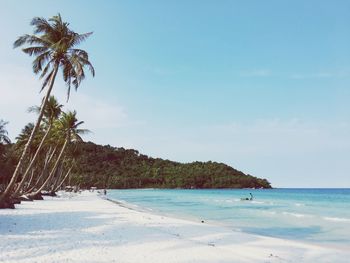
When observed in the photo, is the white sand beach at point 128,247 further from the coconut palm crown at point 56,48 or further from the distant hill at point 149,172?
the distant hill at point 149,172

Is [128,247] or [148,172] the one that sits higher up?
[148,172]

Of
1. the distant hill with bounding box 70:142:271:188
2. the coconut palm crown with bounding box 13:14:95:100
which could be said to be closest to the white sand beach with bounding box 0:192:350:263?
the coconut palm crown with bounding box 13:14:95:100

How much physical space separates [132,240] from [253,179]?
17320cm

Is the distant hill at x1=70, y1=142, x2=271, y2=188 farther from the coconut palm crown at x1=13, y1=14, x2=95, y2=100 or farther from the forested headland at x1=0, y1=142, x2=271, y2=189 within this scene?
the coconut palm crown at x1=13, y1=14, x2=95, y2=100

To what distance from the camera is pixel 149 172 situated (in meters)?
180

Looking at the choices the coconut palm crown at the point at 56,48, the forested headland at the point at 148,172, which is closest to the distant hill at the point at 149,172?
the forested headland at the point at 148,172

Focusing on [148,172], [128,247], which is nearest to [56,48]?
[128,247]

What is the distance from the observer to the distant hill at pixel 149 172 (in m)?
160

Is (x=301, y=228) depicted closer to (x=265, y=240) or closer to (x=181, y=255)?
(x=265, y=240)

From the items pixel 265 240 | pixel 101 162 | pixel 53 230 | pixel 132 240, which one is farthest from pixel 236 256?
pixel 101 162

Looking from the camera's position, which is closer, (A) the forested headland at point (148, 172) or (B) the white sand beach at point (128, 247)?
(B) the white sand beach at point (128, 247)

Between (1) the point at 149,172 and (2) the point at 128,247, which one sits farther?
(1) the point at 149,172

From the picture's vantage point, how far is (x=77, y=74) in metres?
21.0

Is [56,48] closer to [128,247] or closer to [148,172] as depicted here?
[128,247]
